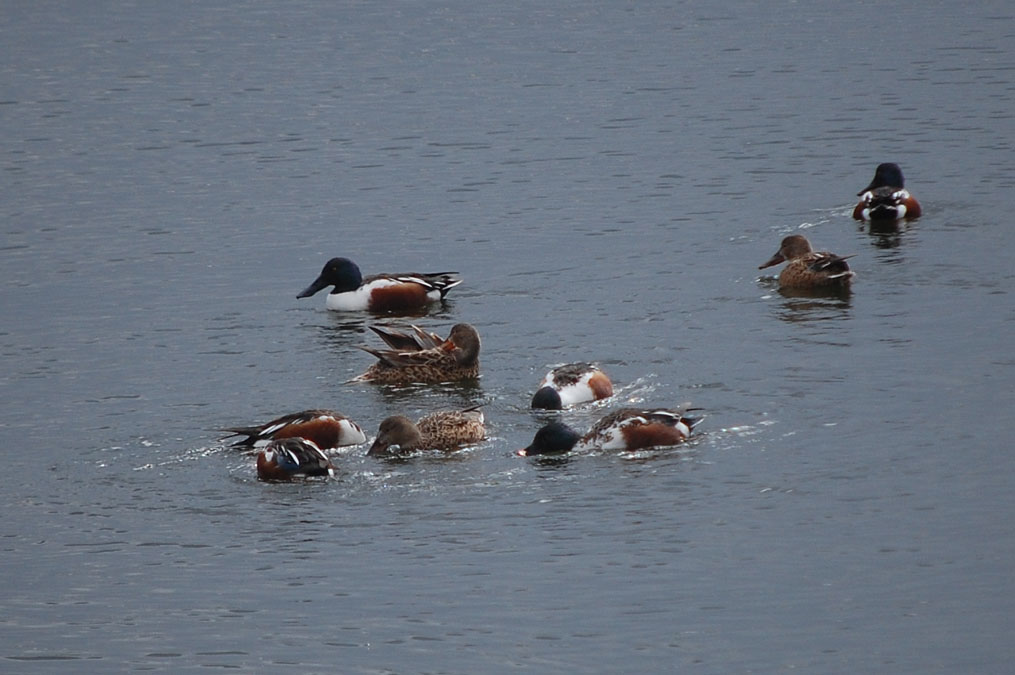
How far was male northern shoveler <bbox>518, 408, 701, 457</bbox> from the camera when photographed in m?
13.8

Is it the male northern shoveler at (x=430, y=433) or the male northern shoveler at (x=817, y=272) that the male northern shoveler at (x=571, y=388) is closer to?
the male northern shoveler at (x=430, y=433)

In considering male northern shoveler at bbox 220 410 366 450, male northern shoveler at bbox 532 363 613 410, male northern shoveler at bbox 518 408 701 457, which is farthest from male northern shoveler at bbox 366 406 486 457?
male northern shoveler at bbox 532 363 613 410

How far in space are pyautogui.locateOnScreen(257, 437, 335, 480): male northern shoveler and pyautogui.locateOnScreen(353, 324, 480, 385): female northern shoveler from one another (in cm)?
340

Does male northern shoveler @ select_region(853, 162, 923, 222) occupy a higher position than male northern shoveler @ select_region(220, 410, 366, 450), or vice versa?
male northern shoveler @ select_region(853, 162, 923, 222)

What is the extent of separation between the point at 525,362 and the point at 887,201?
7.45 metres

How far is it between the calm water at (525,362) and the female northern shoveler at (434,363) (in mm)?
235

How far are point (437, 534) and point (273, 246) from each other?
12.7m

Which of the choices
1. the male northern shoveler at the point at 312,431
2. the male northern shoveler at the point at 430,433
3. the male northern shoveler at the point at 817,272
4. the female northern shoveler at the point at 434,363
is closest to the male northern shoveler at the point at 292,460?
the male northern shoveler at the point at 312,431

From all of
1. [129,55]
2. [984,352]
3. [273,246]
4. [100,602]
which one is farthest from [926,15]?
[100,602]

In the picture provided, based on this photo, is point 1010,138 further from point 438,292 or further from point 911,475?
point 911,475

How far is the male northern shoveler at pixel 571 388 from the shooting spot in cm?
1523

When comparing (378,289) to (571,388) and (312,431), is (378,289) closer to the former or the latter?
(571,388)

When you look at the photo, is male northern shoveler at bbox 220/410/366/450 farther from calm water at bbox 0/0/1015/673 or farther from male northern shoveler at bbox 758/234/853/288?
male northern shoveler at bbox 758/234/853/288

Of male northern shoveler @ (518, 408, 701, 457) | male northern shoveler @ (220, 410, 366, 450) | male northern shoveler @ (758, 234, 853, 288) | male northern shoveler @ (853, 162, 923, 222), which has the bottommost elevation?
male northern shoveler @ (518, 408, 701, 457)
